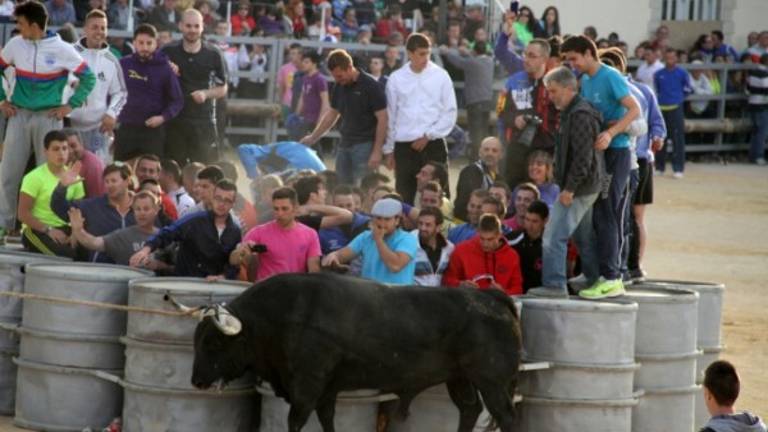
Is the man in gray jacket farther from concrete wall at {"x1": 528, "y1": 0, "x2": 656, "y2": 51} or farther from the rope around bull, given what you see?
the rope around bull

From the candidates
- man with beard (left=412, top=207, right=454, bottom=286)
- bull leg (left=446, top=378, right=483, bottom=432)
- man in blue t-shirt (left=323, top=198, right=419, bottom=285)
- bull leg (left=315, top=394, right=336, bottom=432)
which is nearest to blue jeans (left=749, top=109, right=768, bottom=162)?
man with beard (left=412, top=207, right=454, bottom=286)

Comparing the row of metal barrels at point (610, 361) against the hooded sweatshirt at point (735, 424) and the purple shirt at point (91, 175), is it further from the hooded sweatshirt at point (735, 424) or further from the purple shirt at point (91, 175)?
the purple shirt at point (91, 175)

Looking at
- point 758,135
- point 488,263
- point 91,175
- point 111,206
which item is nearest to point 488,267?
point 488,263

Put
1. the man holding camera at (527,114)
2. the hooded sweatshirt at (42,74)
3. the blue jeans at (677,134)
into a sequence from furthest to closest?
1. the blue jeans at (677,134)
2. the man holding camera at (527,114)
3. the hooded sweatshirt at (42,74)

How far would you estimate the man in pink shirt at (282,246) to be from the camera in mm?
11867

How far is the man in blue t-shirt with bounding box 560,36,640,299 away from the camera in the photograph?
1174 centimetres

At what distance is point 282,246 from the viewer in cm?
1191

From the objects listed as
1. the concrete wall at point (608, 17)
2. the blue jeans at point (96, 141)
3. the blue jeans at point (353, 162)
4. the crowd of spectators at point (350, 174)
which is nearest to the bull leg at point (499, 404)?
the crowd of spectators at point (350, 174)

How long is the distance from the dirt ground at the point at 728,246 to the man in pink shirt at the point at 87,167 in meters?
2.90

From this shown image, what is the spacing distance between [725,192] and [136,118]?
1467 cm

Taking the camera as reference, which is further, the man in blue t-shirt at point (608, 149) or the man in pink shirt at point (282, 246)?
the man in pink shirt at point (282, 246)

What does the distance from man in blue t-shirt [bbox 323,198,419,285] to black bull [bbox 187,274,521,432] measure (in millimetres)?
823

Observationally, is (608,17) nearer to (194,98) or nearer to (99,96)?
(194,98)

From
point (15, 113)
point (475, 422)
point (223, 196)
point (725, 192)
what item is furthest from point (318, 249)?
point (725, 192)
